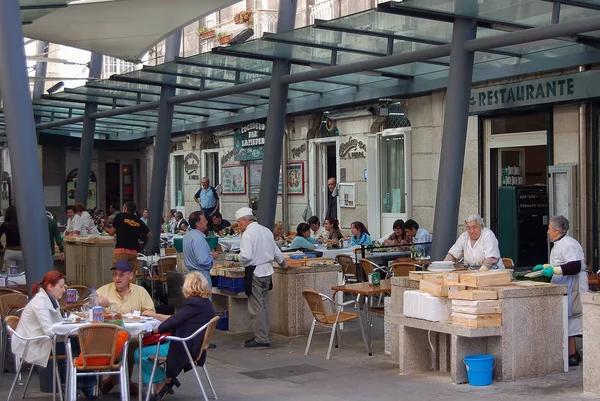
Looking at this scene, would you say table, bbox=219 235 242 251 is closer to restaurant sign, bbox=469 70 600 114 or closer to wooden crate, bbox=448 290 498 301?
restaurant sign, bbox=469 70 600 114

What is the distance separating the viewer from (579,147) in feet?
48.8

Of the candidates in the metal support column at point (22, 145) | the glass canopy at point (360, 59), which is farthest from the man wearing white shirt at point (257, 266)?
the glass canopy at point (360, 59)

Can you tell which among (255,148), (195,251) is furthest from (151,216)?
(195,251)

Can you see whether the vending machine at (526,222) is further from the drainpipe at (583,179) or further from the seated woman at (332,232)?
the seated woman at (332,232)

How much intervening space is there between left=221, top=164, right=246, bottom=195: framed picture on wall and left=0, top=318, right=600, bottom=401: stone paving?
43.1 ft

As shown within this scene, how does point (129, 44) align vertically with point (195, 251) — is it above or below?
above

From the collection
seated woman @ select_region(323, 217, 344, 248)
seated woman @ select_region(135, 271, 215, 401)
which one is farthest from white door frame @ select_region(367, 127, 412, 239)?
seated woman @ select_region(135, 271, 215, 401)

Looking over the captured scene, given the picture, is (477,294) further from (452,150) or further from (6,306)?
(6,306)

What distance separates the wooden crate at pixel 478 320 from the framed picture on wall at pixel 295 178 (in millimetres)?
13377

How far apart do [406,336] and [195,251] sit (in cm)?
324

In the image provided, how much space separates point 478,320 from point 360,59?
23.6ft

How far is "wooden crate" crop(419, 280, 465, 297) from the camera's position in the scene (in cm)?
933

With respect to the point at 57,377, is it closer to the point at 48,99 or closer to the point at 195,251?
the point at 195,251

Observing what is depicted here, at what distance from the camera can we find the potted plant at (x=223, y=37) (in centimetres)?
2693
